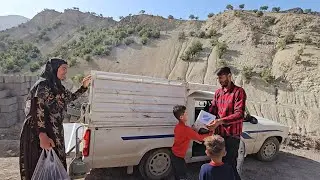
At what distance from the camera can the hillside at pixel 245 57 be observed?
58.7 ft

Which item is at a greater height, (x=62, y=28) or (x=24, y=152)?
(x=62, y=28)

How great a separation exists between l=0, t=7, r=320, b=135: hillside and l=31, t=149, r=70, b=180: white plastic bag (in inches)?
507

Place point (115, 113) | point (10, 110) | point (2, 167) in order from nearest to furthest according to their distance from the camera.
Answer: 1. point (115, 113)
2. point (2, 167)
3. point (10, 110)

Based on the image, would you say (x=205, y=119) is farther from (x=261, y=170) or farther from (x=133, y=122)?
(x=261, y=170)

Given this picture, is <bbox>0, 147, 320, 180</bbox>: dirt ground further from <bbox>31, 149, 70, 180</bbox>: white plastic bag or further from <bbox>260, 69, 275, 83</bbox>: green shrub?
<bbox>260, 69, 275, 83</bbox>: green shrub

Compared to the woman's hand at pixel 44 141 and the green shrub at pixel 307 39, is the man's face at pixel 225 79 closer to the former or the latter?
the woman's hand at pixel 44 141

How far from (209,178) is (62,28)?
5853 centimetres

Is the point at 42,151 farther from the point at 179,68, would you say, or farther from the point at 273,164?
the point at 179,68

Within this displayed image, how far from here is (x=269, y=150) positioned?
7988 mm

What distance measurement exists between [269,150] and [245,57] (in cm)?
1781

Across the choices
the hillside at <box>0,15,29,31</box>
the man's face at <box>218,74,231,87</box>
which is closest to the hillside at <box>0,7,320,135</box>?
the man's face at <box>218,74,231,87</box>

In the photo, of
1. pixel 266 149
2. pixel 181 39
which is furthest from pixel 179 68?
pixel 266 149

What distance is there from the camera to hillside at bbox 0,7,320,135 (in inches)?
705

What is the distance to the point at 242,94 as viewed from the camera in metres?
4.61
